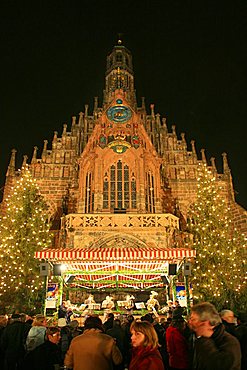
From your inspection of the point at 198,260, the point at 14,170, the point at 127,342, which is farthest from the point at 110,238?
the point at 127,342

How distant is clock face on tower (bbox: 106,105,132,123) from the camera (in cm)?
2777

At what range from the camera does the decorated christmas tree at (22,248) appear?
65.0 ft

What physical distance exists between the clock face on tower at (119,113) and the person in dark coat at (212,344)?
25136 mm

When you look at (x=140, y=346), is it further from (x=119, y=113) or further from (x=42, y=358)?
(x=119, y=113)

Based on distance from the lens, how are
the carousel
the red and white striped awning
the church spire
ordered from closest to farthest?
1. the red and white striped awning
2. the carousel
3. the church spire

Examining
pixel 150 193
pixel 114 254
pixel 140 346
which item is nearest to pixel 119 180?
pixel 150 193

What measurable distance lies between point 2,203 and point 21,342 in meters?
20.4

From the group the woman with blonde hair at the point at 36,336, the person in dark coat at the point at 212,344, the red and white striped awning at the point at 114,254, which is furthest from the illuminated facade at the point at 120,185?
the person in dark coat at the point at 212,344

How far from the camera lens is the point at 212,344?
338cm

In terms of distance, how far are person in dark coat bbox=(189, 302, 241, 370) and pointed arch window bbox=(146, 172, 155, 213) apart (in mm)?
20683

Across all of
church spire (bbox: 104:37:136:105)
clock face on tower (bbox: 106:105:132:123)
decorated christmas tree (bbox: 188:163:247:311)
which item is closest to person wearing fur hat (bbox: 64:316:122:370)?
decorated christmas tree (bbox: 188:163:247:311)

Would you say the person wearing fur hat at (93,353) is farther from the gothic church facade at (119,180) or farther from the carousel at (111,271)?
the gothic church facade at (119,180)

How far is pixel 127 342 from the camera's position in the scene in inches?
300

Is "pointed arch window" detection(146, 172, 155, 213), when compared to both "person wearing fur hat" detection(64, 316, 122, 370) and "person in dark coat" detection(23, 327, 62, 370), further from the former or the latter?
"person wearing fur hat" detection(64, 316, 122, 370)
